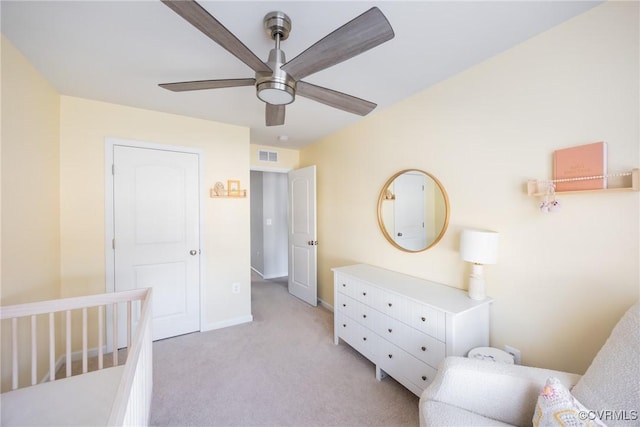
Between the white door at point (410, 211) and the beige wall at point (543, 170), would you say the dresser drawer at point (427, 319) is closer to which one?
the beige wall at point (543, 170)

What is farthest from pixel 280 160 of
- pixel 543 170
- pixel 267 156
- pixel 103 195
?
pixel 543 170

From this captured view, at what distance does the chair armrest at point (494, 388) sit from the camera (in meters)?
1.05

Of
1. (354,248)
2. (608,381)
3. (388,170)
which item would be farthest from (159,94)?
(608,381)

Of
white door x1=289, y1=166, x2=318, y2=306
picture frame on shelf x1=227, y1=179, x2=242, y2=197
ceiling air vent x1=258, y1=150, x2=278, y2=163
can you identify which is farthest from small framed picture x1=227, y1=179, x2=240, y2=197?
white door x1=289, y1=166, x2=318, y2=306

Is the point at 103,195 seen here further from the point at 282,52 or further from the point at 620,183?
the point at 620,183

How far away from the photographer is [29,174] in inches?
69.6

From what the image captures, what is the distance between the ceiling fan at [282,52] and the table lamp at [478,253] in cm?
108

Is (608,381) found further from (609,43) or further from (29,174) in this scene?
(29,174)

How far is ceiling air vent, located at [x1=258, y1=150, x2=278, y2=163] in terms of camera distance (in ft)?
12.4

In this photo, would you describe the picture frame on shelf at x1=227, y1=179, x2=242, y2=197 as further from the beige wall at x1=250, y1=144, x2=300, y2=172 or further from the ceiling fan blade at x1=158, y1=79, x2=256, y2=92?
the ceiling fan blade at x1=158, y1=79, x2=256, y2=92

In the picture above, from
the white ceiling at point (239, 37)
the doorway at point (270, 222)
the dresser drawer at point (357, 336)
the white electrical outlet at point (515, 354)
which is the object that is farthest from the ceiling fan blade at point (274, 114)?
the doorway at point (270, 222)

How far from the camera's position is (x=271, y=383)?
1.97m

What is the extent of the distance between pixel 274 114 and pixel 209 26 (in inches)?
28.9

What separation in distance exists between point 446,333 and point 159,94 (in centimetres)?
288
